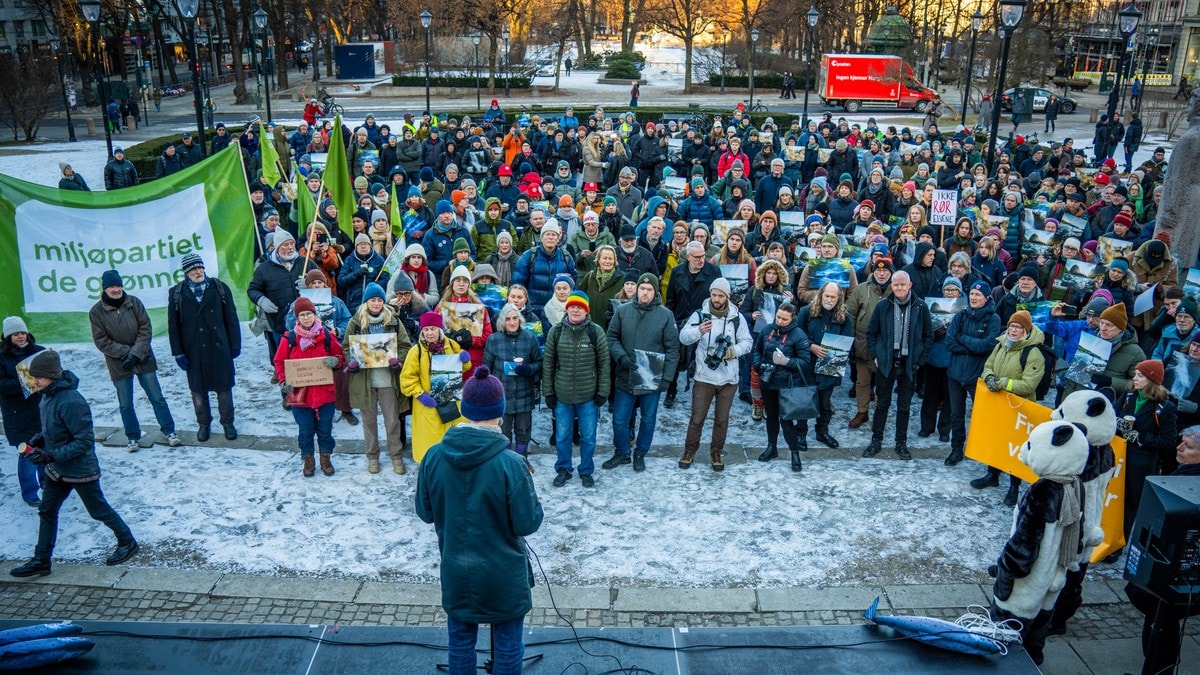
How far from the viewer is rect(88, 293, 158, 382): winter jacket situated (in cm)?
828

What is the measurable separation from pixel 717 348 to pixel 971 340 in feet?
7.56

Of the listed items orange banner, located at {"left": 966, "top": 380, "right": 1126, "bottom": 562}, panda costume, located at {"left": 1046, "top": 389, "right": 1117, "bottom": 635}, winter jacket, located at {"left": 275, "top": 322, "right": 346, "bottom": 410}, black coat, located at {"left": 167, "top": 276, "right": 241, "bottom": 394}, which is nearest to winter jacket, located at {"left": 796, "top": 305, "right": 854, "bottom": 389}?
orange banner, located at {"left": 966, "top": 380, "right": 1126, "bottom": 562}

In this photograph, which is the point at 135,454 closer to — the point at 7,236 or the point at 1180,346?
the point at 7,236

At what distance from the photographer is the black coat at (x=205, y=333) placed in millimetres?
8625

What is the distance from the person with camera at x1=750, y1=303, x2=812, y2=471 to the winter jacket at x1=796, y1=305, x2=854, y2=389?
1.46 ft

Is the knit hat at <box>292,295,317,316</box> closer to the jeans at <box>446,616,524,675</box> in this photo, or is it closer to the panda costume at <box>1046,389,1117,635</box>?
the jeans at <box>446,616,524,675</box>

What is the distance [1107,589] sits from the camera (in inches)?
265

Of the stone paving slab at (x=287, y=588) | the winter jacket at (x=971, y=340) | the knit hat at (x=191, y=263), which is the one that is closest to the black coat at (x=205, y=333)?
the knit hat at (x=191, y=263)

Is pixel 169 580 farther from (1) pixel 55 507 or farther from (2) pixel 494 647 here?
(2) pixel 494 647

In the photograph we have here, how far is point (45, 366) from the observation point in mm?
6363

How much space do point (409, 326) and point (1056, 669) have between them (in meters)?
5.90

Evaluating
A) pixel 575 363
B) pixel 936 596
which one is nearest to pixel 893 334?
pixel 936 596

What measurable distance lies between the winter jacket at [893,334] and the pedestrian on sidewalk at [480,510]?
5206 mm

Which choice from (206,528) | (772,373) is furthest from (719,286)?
(206,528)
